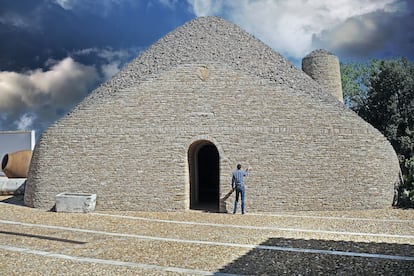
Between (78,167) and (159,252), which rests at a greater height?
(78,167)

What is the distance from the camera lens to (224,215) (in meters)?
13.6

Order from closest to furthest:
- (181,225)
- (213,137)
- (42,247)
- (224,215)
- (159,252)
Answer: (159,252), (42,247), (181,225), (224,215), (213,137)

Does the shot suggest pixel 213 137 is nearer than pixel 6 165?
Yes

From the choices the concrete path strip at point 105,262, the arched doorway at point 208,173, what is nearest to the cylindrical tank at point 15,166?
the arched doorway at point 208,173

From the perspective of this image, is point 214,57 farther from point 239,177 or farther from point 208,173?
point 208,173

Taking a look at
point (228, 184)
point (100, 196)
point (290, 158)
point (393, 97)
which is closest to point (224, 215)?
point (228, 184)

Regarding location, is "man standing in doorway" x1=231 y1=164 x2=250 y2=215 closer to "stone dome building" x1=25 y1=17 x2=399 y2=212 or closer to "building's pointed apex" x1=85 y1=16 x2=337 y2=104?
"stone dome building" x1=25 y1=17 x2=399 y2=212

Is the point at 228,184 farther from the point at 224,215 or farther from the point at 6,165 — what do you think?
the point at 6,165

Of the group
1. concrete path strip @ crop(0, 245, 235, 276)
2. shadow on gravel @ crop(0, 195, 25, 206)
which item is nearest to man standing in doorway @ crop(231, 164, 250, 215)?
concrete path strip @ crop(0, 245, 235, 276)

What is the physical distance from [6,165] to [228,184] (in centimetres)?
1344

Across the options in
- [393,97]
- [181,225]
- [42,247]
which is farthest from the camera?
[393,97]

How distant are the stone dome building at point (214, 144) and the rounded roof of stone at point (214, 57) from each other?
0.10 m

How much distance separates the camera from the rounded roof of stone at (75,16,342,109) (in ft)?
51.3

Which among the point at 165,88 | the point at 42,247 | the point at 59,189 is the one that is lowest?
the point at 42,247
